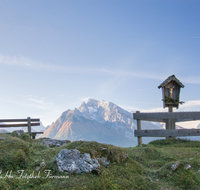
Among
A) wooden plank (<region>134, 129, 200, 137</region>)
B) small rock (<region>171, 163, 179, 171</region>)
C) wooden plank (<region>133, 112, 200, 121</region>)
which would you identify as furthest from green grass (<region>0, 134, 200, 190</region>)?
wooden plank (<region>133, 112, 200, 121</region>)

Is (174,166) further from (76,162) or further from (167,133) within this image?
(167,133)

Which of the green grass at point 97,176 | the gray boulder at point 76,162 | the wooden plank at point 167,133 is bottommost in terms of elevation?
the green grass at point 97,176

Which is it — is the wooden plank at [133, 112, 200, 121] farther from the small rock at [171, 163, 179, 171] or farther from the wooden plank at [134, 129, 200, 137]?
the small rock at [171, 163, 179, 171]

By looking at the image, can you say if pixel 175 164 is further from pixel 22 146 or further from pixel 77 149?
pixel 22 146

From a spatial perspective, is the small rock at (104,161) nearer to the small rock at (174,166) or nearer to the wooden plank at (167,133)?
the small rock at (174,166)

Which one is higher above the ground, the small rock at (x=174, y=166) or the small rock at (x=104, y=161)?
the small rock at (x=104, y=161)

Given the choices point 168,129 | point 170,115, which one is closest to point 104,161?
point 168,129

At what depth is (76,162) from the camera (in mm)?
5301

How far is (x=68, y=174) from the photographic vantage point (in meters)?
4.98

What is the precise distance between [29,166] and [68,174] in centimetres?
177

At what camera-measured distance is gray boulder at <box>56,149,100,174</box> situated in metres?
5.09

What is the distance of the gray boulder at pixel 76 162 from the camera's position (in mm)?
5093

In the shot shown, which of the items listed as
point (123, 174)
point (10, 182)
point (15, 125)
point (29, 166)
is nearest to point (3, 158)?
point (29, 166)

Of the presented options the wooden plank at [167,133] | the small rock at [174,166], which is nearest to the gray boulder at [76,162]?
the small rock at [174,166]
